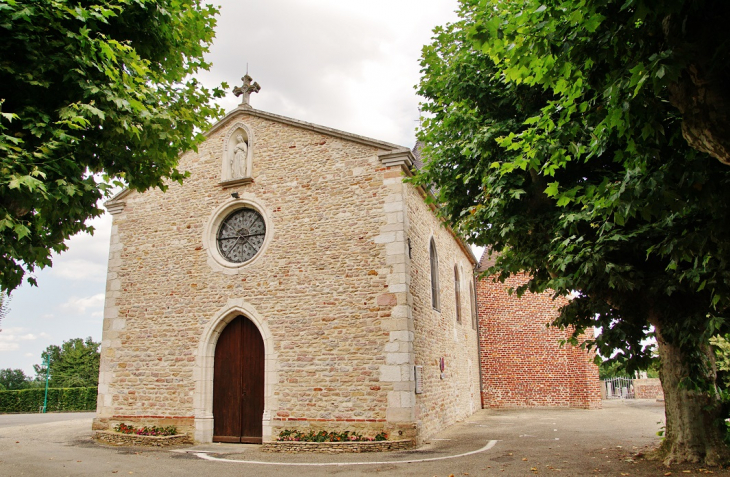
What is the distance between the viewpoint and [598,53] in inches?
154

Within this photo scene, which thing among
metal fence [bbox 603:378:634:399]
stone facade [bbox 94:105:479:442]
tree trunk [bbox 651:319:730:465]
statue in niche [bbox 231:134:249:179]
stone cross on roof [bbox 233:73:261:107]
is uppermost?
stone cross on roof [bbox 233:73:261:107]

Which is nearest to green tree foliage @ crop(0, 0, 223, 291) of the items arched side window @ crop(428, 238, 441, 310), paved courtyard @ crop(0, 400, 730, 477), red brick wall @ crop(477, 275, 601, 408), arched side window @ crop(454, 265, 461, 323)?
paved courtyard @ crop(0, 400, 730, 477)

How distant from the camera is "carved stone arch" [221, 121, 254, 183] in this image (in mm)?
11664

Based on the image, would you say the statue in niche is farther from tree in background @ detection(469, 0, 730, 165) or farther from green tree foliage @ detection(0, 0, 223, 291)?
tree in background @ detection(469, 0, 730, 165)

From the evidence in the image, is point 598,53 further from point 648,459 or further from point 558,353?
point 558,353

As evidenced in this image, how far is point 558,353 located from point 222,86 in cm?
1546

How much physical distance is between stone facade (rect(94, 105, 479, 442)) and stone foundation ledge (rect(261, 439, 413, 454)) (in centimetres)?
23

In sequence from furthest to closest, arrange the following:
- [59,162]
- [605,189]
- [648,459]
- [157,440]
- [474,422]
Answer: [474,422], [157,440], [648,459], [59,162], [605,189]

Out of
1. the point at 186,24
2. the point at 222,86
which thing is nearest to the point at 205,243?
the point at 222,86

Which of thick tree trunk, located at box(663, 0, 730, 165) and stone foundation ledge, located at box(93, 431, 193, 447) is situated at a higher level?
thick tree trunk, located at box(663, 0, 730, 165)

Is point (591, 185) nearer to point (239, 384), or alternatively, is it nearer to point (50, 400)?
point (239, 384)

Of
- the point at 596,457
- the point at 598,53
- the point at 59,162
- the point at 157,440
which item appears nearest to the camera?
the point at 598,53

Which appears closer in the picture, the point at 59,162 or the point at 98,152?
the point at 59,162

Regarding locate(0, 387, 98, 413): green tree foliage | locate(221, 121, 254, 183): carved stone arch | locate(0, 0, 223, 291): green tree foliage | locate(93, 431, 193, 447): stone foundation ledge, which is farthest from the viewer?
locate(0, 387, 98, 413): green tree foliage
